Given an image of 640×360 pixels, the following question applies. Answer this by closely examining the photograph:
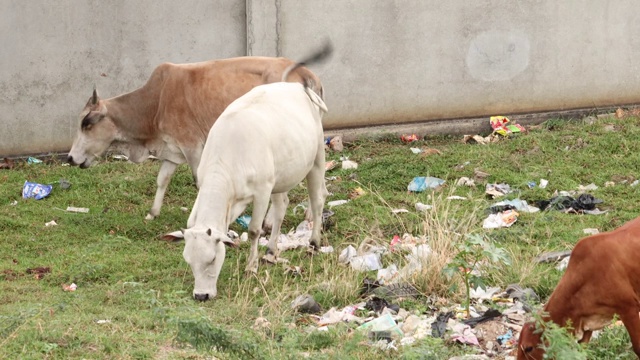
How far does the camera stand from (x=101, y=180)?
9766mm

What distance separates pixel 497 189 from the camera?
9031 millimetres

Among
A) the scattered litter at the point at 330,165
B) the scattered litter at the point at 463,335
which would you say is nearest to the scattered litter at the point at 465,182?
the scattered litter at the point at 330,165

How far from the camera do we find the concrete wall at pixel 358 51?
1033cm

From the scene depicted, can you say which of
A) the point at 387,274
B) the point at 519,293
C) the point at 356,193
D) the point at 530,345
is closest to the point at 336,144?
the point at 356,193

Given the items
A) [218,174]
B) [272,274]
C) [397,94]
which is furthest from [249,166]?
[397,94]

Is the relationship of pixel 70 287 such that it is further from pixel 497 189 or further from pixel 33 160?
pixel 497 189

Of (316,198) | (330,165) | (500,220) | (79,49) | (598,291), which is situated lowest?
(330,165)

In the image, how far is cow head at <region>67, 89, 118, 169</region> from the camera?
911cm

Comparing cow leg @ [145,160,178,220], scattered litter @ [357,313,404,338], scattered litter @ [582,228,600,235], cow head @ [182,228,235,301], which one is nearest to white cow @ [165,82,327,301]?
cow head @ [182,228,235,301]

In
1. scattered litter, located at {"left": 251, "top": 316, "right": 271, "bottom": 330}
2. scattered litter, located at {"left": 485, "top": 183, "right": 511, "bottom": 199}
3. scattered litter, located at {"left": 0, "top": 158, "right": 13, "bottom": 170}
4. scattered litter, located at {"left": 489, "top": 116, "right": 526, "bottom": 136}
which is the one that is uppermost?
scattered litter, located at {"left": 251, "top": 316, "right": 271, "bottom": 330}

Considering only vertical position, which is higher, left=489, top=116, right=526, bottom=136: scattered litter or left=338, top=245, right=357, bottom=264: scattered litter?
A: left=338, top=245, right=357, bottom=264: scattered litter

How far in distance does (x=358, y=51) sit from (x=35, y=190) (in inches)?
138

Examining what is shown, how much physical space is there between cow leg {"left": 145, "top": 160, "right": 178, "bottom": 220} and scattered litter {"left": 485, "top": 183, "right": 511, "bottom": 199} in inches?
106

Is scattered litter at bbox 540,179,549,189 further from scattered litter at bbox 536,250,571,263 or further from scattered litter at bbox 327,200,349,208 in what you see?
scattered litter at bbox 536,250,571,263
